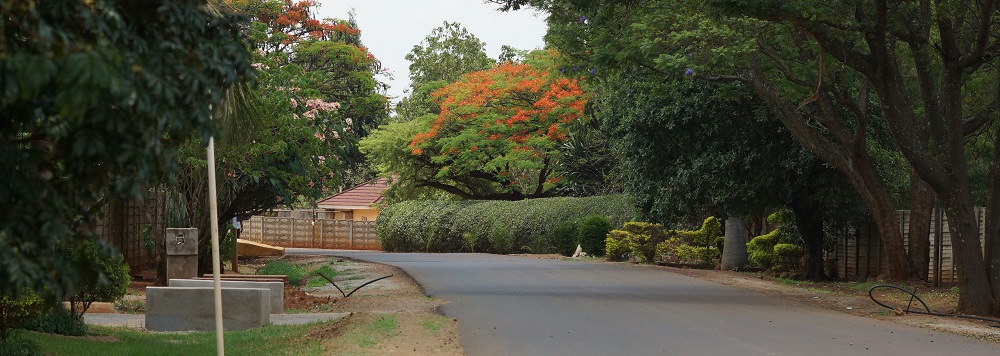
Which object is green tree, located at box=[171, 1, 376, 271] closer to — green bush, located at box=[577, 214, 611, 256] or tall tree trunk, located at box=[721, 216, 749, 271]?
tall tree trunk, located at box=[721, 216, 749, 271]

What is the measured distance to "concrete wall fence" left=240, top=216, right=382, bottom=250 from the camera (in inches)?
2320

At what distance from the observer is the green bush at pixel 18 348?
1022 centimetres

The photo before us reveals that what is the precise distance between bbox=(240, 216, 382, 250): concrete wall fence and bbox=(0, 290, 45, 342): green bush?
47.3 meters

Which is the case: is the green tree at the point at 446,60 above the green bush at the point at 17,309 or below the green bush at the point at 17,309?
above

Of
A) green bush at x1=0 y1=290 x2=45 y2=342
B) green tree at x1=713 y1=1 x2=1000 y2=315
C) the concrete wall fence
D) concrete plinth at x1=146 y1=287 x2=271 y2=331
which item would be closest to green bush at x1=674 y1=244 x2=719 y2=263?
green tree at x1=713 y1=1 x2=1000 y2=315

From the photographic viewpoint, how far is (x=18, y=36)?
5902 mm

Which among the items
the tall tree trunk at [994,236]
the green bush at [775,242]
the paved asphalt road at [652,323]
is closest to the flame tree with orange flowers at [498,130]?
the green bush at [775,242]

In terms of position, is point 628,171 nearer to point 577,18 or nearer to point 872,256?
point 872,256

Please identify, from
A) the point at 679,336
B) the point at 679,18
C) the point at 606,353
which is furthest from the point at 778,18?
the point at 606,353

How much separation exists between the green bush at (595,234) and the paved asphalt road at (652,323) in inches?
451

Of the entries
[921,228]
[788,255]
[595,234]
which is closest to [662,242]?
[595,234]

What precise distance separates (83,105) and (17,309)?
22.4ft

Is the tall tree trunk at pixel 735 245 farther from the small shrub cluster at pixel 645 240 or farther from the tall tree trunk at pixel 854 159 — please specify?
the tall tree trunk at pixel 854 159

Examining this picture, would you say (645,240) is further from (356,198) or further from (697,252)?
(356,198)
